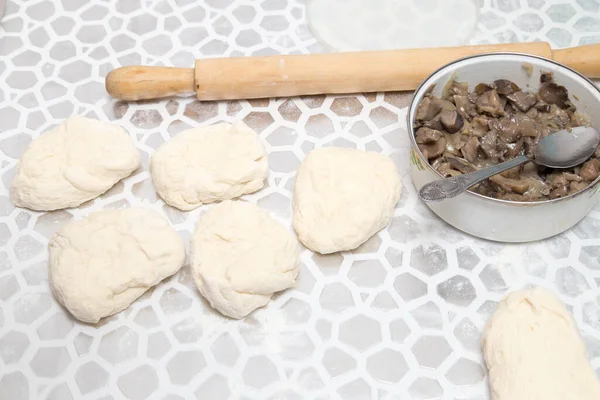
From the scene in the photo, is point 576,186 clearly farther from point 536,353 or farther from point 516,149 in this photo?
point 536,353

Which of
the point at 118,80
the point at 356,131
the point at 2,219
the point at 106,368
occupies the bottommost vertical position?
the point at 106,368

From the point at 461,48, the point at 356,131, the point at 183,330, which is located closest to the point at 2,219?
the point at 183,330

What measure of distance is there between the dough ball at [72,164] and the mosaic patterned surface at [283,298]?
5 cm

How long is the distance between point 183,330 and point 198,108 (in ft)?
1.96

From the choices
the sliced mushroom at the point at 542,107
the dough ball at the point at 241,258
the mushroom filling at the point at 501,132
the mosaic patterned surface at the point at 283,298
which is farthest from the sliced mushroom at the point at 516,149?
the dough ball at the point at 241,258

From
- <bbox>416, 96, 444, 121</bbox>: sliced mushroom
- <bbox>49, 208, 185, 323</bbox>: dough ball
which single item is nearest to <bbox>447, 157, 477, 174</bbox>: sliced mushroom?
<bbox>416, 96, 444, 121</bbox>: sliced mushroom

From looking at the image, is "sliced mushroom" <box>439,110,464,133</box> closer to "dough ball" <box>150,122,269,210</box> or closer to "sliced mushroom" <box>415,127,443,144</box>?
"sliced mushroom" <box>415,127,443,144</box>

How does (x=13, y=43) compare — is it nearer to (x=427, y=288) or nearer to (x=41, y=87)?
(x=41, y=87)

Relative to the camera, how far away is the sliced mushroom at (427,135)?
1449 mm

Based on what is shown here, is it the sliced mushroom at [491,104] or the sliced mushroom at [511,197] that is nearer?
the sliced mushroom at [511,197]

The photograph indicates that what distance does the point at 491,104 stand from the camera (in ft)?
4.99

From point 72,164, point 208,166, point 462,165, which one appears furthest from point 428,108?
point 72,164

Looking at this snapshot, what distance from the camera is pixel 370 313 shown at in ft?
4.60

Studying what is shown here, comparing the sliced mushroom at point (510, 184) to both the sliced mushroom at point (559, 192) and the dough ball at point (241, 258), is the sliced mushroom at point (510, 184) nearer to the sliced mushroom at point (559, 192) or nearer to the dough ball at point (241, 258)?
the sliced mushroom at point (559, 192)
